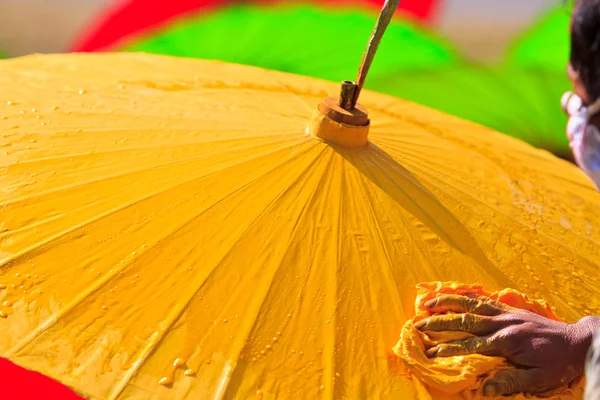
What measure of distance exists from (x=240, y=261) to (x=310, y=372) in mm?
269

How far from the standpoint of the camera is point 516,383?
131 cm

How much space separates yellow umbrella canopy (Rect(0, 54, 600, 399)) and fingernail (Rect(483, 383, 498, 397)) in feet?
0.38

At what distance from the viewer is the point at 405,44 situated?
4.22 meters

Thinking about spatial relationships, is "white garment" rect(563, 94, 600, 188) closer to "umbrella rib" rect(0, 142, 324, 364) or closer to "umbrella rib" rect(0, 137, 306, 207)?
"umbrella rib" rect(0, 137, 306, 207)

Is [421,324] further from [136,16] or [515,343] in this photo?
[136,16]

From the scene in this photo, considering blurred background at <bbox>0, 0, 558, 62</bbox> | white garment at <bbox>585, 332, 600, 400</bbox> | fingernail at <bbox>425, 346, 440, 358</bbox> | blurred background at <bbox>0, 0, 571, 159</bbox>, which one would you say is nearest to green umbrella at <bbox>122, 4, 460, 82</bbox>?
blurred background at <bbox>0, 0, 571, 159</bbox>

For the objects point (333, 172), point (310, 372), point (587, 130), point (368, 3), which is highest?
point (368, 3)

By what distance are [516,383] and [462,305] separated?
0.17 metres

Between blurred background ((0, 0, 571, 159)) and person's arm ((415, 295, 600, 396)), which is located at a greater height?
blurred background ((0, 0, 571, 159))

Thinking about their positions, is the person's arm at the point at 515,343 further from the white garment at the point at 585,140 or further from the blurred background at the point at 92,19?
the blurred background at the point at 92,19

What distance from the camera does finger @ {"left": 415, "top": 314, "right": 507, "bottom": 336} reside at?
133 centimetres

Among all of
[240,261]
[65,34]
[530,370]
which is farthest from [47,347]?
[65,34]

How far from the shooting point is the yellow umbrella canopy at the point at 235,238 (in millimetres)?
1278

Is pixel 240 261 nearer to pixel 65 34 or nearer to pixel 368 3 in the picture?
pixel 368 3
